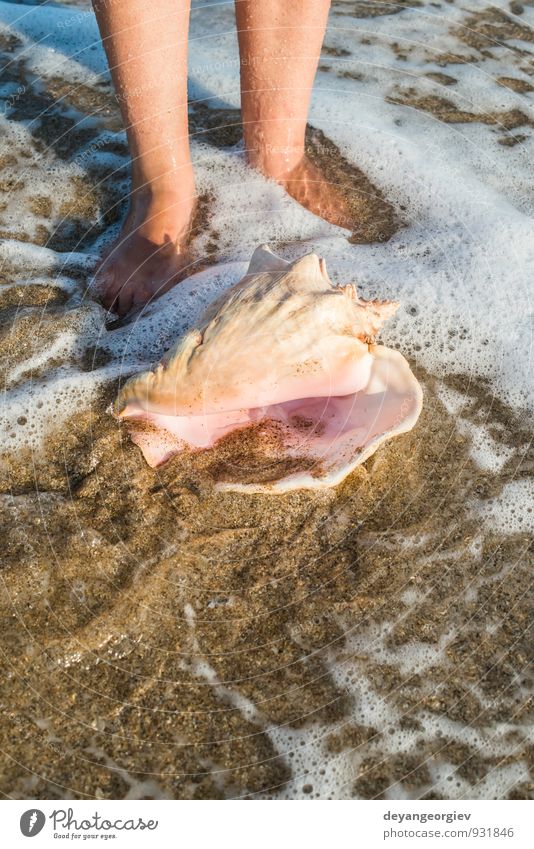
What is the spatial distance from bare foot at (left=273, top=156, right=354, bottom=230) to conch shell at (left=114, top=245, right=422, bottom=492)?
0.83 metres

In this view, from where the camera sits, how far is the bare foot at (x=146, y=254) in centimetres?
294

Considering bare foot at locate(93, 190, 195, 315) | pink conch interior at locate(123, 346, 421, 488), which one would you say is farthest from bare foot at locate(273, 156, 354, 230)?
pink conch interior at locate(123, 346, 421, 488)

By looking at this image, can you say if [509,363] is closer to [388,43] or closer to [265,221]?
[265,221]

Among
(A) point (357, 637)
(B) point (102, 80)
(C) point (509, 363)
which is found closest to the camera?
(A) point (357, 637)

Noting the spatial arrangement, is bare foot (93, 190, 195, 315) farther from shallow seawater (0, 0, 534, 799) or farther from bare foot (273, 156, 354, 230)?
bare foot (273, 156, 354, 230)

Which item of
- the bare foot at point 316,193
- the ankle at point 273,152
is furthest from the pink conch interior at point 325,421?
the ankle at point 273,152

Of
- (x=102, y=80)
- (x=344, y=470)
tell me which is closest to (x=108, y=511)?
(x=344, y=470)

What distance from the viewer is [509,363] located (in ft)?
9.05

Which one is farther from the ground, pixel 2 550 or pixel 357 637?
pixel 2 550

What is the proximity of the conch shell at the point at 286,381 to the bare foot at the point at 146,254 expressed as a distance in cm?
61

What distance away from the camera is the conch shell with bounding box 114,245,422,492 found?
89.0 inches

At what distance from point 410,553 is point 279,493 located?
1.46 feet

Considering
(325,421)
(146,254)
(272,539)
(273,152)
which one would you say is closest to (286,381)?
(325,421)
